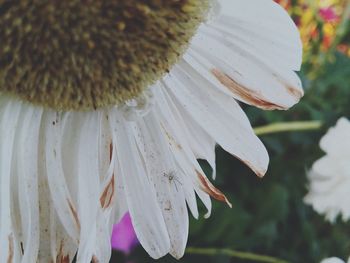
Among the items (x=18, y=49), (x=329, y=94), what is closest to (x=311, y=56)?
(x=329, y=94)

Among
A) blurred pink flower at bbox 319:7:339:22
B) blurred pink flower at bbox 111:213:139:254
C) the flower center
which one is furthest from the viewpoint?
blurred pink flower at bbox 319:7:339:22

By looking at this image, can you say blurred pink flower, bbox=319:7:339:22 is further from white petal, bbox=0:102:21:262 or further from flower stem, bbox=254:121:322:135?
white petal, bbox=0:102:21:262

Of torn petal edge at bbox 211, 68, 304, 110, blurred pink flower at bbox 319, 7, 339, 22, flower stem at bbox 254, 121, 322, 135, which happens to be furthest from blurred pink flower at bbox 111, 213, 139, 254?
blurred pink flower at bbox 319, 7, 339, 22

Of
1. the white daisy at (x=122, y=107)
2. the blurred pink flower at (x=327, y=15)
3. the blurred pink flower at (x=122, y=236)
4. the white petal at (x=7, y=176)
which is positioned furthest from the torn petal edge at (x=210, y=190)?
the blurred pink flower at (x=327, y=15)

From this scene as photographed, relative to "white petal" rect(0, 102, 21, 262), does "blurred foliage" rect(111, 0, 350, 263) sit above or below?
below

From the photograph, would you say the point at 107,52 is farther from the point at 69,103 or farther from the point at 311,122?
the point at 311,122

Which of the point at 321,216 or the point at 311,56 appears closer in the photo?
the point at 321,216
